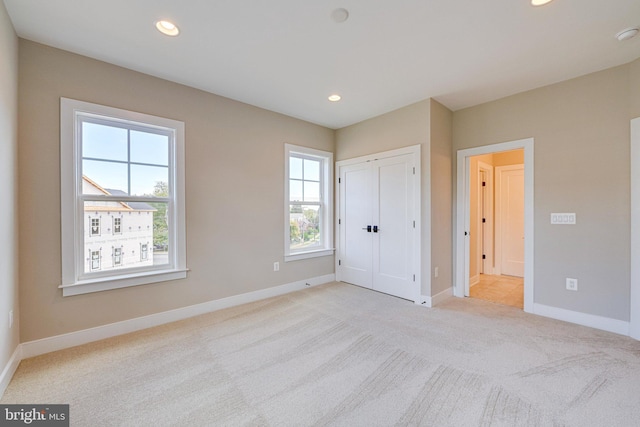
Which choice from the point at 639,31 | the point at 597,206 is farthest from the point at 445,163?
the point at 639,31

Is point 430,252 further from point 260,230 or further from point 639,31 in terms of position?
point 639,31

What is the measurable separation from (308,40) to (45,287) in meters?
3.12

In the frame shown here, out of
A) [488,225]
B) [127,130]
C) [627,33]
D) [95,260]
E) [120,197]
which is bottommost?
[95,260]

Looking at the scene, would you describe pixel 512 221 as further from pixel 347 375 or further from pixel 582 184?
pixel 347 375

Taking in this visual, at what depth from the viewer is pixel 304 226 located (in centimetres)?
432

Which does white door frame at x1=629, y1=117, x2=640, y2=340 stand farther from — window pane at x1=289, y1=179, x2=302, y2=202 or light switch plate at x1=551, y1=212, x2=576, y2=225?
window pane at x1=289, y1=179, x2=302, y2=202

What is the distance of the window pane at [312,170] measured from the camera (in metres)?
4.35

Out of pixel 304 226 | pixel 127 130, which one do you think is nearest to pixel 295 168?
pixel 304 226

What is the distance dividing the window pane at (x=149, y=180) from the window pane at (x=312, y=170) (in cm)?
207

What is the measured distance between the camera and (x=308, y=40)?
7.23ft

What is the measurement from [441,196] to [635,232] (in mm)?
1779

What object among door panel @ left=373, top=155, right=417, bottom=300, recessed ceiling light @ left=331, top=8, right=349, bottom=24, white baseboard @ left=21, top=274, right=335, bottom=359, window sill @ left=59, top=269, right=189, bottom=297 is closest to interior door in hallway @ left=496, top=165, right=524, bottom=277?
door panel @ left=373, top=155, right=417, bottom=300

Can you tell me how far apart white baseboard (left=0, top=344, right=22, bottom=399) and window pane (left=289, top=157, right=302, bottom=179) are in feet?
10.8

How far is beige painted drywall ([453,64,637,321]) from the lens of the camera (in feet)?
8.54
